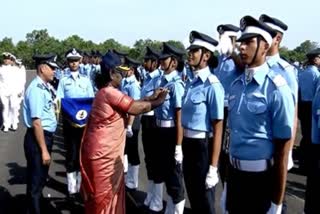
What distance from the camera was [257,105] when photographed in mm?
3127

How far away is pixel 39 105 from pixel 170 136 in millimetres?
1502

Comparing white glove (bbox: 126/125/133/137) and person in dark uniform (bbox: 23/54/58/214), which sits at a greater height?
person in dark uniform (bbox: 23/54/58/214)

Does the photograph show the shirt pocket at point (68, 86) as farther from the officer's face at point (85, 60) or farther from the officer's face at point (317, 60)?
the officer's face at point (85, 60)

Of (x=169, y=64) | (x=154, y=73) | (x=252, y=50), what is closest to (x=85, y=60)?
(x=154, y=73)

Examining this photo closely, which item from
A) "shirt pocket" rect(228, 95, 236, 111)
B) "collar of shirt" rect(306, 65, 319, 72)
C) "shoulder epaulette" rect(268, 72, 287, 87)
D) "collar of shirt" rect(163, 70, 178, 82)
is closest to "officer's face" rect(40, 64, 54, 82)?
"collar of shirt" rect(163, 70, 178, 82)

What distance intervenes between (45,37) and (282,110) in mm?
64539

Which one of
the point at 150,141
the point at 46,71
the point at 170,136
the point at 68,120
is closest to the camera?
the point at 46,71

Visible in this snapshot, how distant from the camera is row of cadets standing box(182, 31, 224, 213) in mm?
4332

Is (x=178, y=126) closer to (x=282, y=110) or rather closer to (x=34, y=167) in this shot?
(x=34, y=167)

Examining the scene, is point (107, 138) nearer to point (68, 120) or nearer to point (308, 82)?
point (68, 120)

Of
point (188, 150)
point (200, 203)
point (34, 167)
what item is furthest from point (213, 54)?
point (34, 167)

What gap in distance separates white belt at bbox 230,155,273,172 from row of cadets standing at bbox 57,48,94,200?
3325mm

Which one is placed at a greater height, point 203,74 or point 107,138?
point 203,74

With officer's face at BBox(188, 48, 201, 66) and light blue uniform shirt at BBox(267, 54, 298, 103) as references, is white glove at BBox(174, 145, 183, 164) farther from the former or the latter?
light blue uniform shirt at BBox(267, 54, 298, 103)
